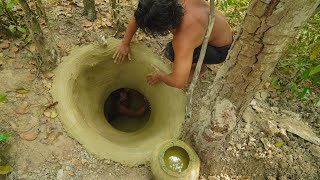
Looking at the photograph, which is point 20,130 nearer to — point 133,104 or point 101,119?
point 101,119

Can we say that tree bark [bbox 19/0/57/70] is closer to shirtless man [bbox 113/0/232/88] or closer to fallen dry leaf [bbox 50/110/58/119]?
fallen dry leaf [bbox 50/110/58/119]

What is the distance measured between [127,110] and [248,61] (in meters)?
2.72

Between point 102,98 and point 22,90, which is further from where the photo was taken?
point 102,98

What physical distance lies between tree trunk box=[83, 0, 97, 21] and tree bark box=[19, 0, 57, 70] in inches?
26.0

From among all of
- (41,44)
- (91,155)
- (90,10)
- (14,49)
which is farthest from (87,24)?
(91,155)

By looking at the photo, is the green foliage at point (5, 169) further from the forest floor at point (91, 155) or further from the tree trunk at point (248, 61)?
the tree trunk at point (248, 61)

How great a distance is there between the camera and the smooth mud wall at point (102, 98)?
8.10 feet

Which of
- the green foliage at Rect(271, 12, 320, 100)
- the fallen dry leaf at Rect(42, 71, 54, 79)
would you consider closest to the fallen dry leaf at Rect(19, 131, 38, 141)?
the fallen dry leaf at Rect(42, 71, 54, 79)

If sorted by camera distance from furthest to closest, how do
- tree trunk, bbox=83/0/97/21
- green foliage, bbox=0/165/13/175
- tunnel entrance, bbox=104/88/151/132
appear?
tunnel entrance, bbox=104/88/151/132, tree trunk, bbox=83/0/97/21, green foliage, bbox=0/165/13/175

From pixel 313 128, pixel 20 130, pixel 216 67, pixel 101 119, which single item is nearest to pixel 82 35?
pixel 101 119

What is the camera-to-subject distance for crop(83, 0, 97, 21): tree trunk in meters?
2.99

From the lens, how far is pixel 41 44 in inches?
99.0

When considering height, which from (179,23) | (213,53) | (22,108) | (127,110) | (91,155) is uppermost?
(179,23)

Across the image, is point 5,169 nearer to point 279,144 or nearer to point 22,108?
point 22,108
